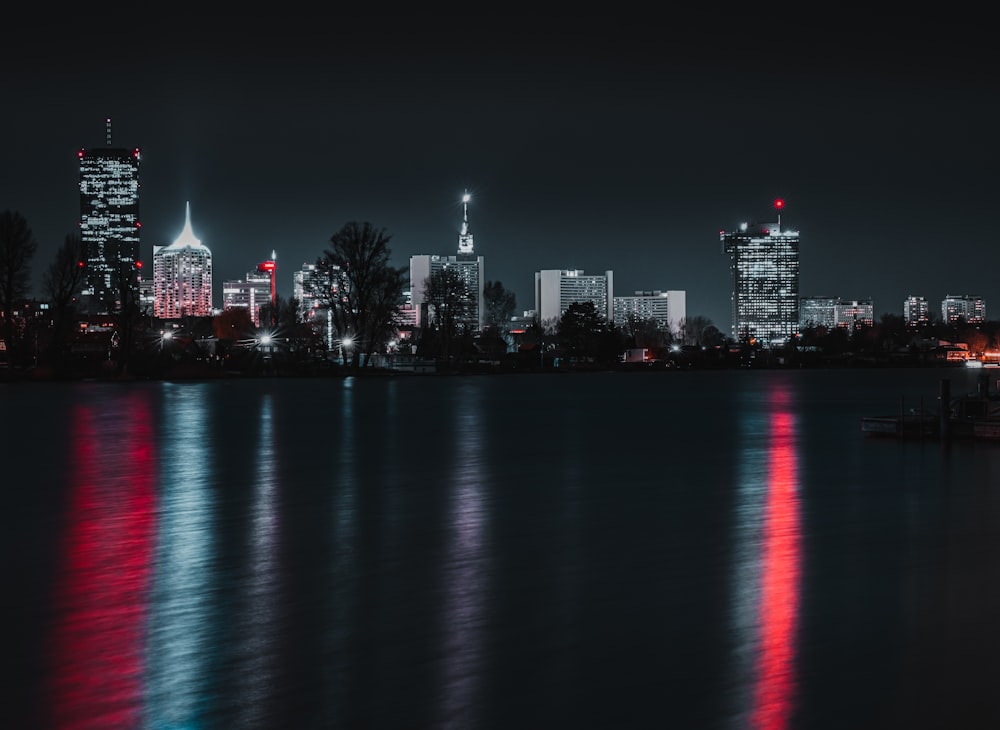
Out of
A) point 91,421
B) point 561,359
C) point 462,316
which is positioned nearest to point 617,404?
point 91,421

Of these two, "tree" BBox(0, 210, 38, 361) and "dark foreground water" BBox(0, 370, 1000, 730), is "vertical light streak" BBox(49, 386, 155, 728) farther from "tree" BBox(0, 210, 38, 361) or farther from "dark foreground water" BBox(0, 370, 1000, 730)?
"tree" BBox(0, 210, 38, 361)

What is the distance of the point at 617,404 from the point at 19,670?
1737 inches

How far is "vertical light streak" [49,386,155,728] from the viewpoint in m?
7.41

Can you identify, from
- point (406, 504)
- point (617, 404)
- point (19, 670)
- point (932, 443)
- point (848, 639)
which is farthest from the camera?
point (617, 404)

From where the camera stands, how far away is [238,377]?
9175 centimetres

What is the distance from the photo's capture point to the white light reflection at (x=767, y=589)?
754 centimetres

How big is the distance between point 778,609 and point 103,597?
6.54 m

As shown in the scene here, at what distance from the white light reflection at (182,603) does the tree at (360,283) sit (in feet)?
244

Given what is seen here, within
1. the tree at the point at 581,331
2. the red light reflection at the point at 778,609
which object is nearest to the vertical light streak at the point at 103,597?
the red light reflection at the point at 778,609

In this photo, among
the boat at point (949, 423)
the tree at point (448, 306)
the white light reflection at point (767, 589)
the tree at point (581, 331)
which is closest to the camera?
the white light reflection at point (767, 589)

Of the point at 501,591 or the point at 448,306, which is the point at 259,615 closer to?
the point at 501,591

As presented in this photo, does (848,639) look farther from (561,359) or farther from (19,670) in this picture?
(561,359)

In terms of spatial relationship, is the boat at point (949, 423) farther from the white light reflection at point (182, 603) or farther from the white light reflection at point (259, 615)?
the white light reflection at point (182, 603)

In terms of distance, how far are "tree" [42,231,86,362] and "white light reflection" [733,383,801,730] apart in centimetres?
7434
